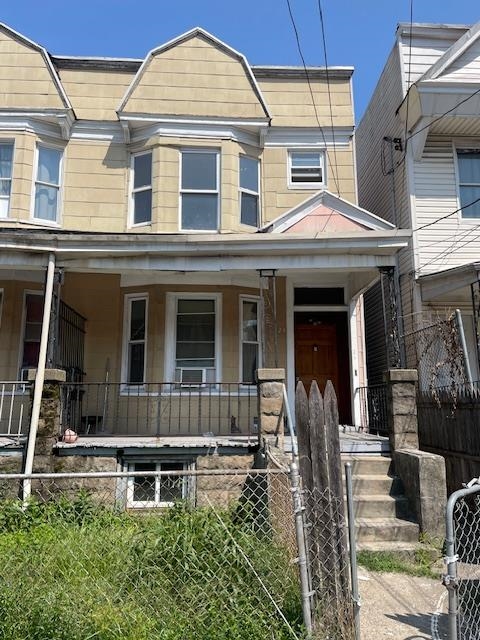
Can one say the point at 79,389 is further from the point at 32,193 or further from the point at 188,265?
the point at 32,193

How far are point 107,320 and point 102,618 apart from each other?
7028 mm

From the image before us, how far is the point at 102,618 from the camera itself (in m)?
3.12

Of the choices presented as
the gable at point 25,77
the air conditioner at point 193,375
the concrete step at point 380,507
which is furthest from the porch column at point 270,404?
the gable at point 25,77

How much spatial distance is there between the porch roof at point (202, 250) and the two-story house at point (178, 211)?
Result: 0.67 metres

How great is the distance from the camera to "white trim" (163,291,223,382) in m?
9.37

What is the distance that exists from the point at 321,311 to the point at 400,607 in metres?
6.66

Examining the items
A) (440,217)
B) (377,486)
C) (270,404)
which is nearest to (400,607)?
(377,486)

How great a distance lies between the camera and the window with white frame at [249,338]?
9633 millimetres

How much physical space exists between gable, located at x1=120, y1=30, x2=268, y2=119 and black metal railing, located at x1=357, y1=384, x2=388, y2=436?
591 cm

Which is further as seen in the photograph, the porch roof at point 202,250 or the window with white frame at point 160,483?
the porch roof at point 202,250

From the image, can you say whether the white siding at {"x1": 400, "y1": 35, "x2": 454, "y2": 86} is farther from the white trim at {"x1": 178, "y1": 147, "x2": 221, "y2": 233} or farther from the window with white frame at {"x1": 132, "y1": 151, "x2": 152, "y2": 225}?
the window with white frame at {"x1": 132, "y1": 151, "x2": 152, "y2": 225}

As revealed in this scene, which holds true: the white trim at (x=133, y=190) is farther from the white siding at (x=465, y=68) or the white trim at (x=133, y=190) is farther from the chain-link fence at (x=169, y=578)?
the white siding at (x=465, y=68)

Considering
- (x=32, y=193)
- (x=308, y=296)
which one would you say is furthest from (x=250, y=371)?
(x=32, y=193)

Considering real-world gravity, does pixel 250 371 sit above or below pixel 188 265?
below
